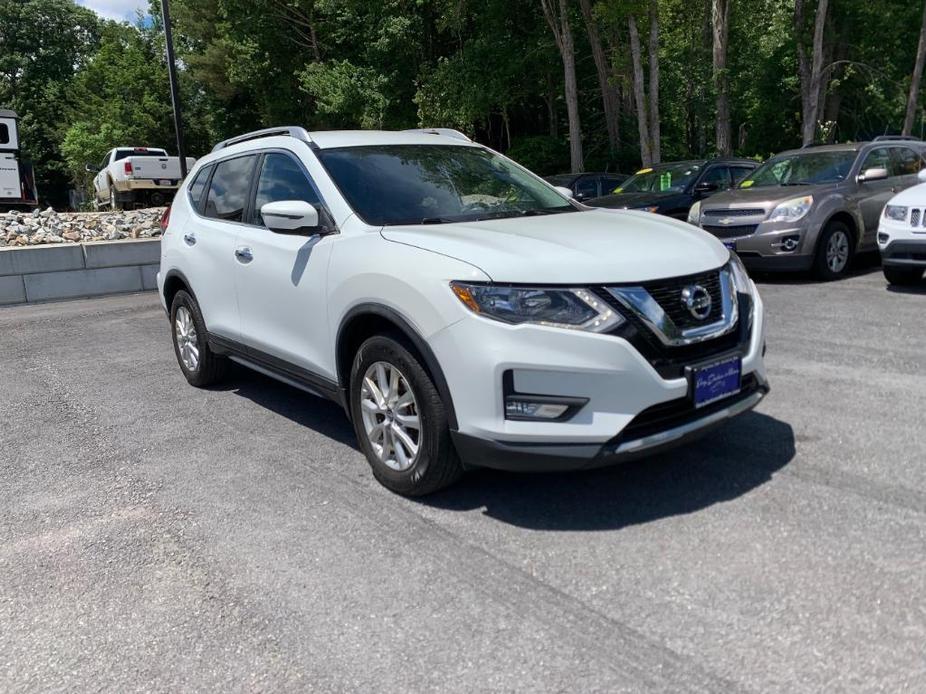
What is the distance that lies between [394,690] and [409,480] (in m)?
1.40

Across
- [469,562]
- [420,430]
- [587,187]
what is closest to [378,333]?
[420,430]

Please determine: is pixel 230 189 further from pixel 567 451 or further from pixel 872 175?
pixel 872 175

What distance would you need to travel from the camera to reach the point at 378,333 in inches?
157

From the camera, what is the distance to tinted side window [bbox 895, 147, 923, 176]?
36.0 feet

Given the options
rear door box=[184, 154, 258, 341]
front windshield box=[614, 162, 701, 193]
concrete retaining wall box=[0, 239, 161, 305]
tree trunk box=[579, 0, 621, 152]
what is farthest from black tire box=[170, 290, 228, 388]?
tree trunk box=[579, 0, 621, 152]

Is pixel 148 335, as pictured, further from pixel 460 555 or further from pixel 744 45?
pixel 744 45

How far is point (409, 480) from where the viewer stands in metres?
3.90

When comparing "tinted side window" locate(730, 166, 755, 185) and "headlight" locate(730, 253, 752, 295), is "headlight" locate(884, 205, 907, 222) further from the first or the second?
"headlight" locate(730, 253, 752, 295)

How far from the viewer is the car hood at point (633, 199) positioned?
1280 centimetres

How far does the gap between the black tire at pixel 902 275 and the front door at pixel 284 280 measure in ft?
22.0

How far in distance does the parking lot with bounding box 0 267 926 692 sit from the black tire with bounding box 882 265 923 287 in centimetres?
357

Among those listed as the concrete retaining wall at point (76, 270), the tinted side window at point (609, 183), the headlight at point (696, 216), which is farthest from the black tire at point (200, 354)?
the tinted side window at point (609, 183)

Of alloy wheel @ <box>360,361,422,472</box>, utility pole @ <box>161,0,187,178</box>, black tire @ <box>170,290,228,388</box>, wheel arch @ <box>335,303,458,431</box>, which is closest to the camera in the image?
wheel arch @ <box>335,303,458,431</box>

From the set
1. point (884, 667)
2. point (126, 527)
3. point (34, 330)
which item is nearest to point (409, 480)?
point (126, 527)
